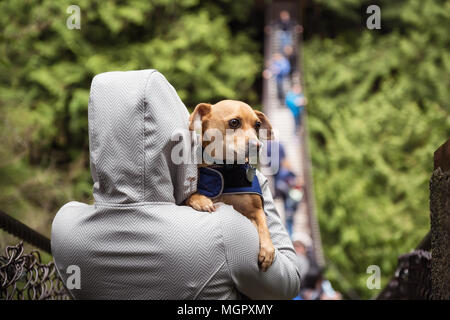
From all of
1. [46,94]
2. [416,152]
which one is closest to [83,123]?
[46,94]

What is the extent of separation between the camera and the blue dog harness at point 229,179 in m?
1.34

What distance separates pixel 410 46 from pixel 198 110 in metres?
11.6

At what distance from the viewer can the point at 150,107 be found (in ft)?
3.85

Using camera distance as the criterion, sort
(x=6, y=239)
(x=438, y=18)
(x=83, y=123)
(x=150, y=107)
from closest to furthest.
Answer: (x=150, y=107) < (x=6, y=239) < (x=83, y=123) < (x=438, y=18)

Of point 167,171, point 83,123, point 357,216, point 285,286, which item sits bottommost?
point 357,216

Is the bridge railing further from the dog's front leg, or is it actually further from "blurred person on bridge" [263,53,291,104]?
"blurred person on bridge" [263,53,291,104]

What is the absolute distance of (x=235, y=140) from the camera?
1.35 meters

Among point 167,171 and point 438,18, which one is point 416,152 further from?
point 167,171

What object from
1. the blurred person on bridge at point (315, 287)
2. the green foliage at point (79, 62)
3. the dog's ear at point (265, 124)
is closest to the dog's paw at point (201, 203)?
the dog's ear at point (265, 124)

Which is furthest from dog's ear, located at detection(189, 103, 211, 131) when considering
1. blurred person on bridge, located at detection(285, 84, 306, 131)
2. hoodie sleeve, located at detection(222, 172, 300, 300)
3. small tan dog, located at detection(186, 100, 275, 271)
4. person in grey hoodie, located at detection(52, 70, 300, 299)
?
blurred person on bridge, located at detection(285, 84, 306, 131)

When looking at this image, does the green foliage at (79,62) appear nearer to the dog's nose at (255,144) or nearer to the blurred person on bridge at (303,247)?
the blurred person on bridge at (303,247)

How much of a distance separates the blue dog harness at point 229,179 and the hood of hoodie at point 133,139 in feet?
0.49

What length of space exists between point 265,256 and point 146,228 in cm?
31

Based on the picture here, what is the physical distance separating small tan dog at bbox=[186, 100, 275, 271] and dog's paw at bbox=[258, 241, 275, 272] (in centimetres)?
3
